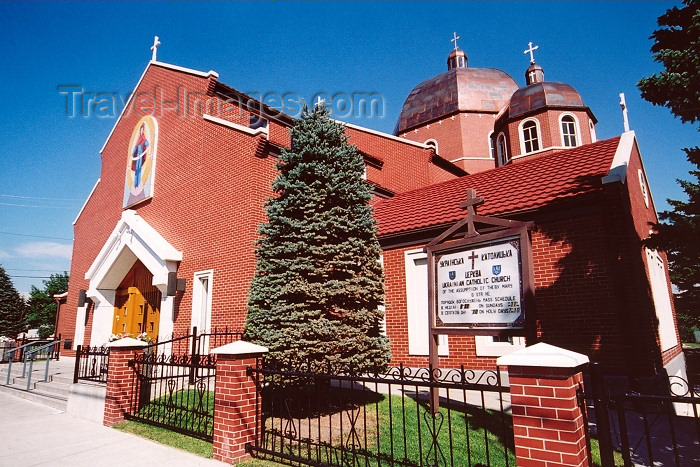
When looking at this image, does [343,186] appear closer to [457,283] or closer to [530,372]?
[457,283]

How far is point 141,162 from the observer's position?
14.7 metres

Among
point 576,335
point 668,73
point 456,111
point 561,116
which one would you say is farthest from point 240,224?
point 456,111

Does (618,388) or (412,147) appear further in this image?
(412,147)

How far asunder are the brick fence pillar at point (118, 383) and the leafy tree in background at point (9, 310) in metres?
33.2

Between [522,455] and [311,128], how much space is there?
6372 millimetres

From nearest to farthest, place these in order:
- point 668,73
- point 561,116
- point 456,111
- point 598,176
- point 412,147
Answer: point 668,73 → point 598,176 → point 412,147 → point 561,116 → point 456,111

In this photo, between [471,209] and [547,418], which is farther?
[471,209]

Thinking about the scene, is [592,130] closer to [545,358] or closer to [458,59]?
[458,59]

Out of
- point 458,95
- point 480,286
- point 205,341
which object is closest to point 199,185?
point 205,341

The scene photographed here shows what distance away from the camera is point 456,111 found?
82.7 feet

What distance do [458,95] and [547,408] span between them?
24.9 m

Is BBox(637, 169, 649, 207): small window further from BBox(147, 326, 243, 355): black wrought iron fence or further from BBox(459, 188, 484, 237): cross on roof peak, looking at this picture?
BBox(147, 326, 243, 355): black wrought iron fence

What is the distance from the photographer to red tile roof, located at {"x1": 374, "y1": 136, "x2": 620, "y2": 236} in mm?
8914

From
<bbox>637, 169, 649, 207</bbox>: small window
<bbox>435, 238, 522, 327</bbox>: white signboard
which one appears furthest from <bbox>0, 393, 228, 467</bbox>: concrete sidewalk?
<bbox>637, 169, 649, 207</bbox>: small window
